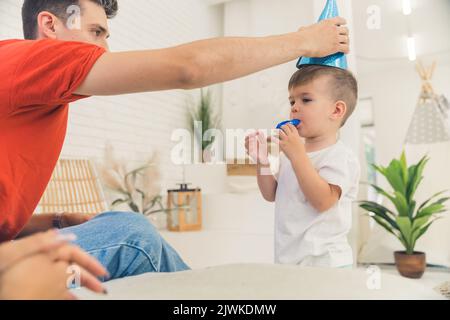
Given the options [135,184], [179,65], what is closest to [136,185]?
[135,184]

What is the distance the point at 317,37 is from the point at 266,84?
0.13 metres

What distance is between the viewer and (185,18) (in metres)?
0.67

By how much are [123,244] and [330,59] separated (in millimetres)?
411

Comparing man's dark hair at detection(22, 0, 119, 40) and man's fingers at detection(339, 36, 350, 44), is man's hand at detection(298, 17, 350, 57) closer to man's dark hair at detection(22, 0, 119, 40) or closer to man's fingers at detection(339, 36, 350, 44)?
man's fingers at detection(339, 36, 350, 44)

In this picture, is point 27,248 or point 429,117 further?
point 429,117

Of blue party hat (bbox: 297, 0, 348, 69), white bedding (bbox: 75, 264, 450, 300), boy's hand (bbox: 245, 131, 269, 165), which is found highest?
blue party hat (bbox: 297, 0, 348, 69)

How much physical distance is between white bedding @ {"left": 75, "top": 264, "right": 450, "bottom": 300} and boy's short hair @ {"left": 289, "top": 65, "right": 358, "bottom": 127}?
0.96 ft

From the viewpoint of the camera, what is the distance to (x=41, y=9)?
55cm

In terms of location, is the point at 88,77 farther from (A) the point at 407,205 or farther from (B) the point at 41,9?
(A) the point at 407,205

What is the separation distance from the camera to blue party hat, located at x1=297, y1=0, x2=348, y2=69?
58 centimetres

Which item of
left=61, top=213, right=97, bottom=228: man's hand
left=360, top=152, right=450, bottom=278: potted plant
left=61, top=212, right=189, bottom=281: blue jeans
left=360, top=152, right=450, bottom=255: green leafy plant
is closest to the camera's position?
left=61, top=212, right=189, bottom=281: blue jeans

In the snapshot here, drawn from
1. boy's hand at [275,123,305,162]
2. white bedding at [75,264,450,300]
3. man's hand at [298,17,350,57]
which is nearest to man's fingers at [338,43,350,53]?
man's hand at [298,17,350,57]
